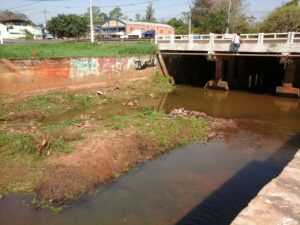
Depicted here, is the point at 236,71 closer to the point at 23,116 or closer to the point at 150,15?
the point at 23,116

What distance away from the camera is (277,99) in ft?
73.2

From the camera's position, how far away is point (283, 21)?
128 ft

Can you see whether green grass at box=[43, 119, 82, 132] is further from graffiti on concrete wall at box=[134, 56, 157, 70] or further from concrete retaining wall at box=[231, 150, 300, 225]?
graffiti on concrete wall at box=[134, 56, 157, 70]

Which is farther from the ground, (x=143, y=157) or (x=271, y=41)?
(x=271, y=41)

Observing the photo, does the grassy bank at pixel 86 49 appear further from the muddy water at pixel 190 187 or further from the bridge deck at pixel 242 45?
the muddy water at pixel 190 187

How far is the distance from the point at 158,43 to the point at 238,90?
25.0 feet

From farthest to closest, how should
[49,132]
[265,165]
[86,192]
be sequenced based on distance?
[49,132], [265,165], [86,192]

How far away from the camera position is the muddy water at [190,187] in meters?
7.79

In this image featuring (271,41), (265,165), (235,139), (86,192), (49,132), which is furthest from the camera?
(271,41)

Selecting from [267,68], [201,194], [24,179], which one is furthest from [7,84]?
[267,68]

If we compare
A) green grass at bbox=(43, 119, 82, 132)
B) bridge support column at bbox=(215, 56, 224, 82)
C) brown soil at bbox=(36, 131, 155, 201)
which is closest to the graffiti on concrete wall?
bridge support column at bbox=(215, 56, 224, 82)

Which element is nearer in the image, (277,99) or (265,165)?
(265,165)

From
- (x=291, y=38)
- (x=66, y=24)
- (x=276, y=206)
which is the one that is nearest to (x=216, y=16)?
(x=66, y=24)

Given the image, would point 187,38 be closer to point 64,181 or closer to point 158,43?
point 158,43
